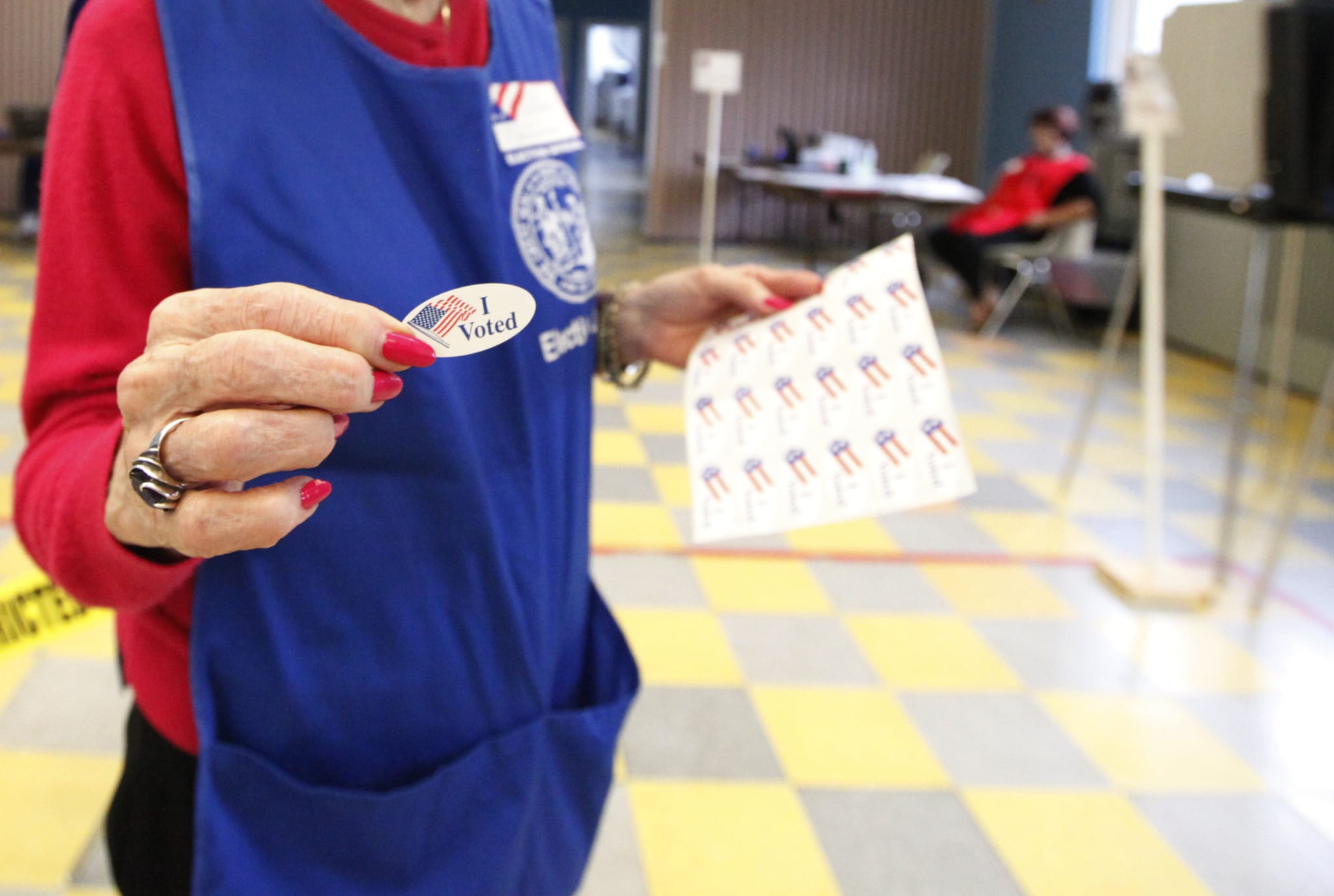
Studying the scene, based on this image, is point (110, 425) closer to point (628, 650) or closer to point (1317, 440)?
point (628, 650)

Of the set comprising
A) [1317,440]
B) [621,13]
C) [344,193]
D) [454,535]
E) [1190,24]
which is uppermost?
[621,13]

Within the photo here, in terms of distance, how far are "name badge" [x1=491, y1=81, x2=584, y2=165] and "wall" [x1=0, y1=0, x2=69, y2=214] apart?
34.9ft

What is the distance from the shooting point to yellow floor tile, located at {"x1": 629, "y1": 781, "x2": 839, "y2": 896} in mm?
1866

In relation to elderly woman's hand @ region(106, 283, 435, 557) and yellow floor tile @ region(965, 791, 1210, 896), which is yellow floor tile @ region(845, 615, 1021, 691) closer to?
yellow floor tile @ region(965, 791, 1210, 896)

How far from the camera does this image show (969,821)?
207cm

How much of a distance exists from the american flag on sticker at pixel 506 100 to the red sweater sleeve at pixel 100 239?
0.23 meters

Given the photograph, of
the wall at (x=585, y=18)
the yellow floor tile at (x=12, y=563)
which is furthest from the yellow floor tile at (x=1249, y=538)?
the wall at (x=585, y=18)

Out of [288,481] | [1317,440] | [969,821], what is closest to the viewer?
[288,481]

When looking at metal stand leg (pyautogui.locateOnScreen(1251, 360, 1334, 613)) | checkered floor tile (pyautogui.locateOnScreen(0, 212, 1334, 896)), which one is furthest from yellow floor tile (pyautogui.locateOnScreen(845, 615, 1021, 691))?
metal stand leg (pyautogui.locateOnScreen(1251, 360, 1334, 613))

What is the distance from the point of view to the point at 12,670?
2.42m

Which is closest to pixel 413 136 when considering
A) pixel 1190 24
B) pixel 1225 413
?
pixel 1190 24

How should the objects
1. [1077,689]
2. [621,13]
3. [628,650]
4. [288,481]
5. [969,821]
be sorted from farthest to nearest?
[621,13] < [1077,689] < [969,821] < [628,650] < [288,481]

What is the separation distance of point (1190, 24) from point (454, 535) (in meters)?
3.22

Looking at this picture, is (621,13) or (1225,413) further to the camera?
(621,13)
